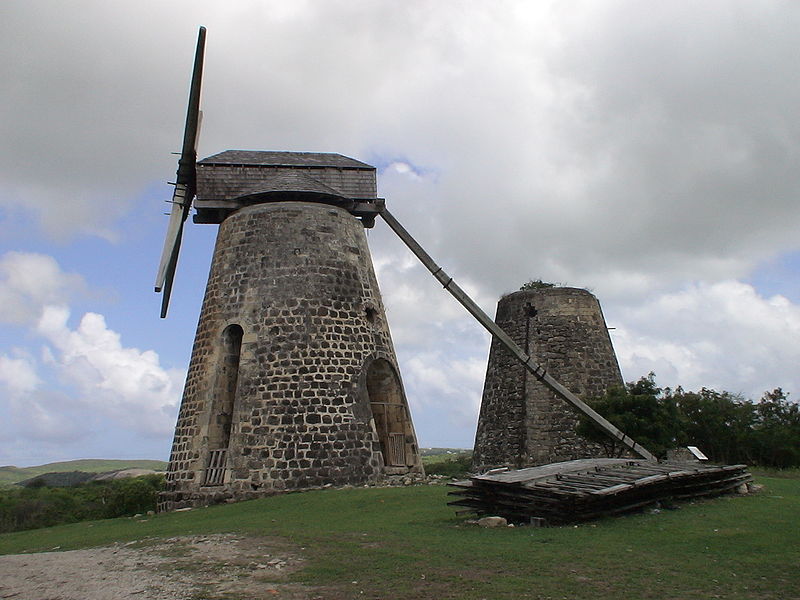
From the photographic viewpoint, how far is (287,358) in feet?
55.9

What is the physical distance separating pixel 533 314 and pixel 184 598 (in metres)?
20.1

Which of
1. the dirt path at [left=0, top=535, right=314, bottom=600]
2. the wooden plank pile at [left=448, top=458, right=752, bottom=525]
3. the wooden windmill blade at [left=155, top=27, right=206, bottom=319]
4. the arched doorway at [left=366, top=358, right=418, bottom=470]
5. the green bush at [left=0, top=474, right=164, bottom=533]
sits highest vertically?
the wooden windmill blade at [left=155, top=27, right=206, bottom=319]

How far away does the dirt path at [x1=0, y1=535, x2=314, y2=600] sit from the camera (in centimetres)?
735

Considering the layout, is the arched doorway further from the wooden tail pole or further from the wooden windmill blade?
the wooden windmill blade

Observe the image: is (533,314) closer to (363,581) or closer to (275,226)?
(275,226)

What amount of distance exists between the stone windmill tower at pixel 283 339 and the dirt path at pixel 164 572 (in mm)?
5622

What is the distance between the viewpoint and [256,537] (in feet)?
34.5

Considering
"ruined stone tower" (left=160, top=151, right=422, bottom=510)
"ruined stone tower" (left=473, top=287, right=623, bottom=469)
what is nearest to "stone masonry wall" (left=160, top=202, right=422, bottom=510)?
"ruined stone tower" (left=160, top=151, right=422, bottom=510)

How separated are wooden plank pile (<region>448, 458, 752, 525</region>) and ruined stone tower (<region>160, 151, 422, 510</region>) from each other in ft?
16.0

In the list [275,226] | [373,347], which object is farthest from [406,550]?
[275,226]

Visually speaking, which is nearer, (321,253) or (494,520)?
(494,520)

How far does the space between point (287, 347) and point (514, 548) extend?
360 inches

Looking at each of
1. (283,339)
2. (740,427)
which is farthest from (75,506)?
(740,427)

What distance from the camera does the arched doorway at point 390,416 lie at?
1894cm
